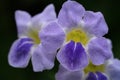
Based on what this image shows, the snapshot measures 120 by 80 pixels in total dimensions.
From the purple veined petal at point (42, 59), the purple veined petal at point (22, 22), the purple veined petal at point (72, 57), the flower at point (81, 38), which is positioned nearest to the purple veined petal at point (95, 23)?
the flower at point (81, 38)

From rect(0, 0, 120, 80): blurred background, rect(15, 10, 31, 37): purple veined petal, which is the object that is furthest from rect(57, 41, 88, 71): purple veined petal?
rect(0, 0, 120, 80): blurred background

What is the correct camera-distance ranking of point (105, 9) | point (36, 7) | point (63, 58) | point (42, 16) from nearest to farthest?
point (63, 58)
point (42, 16)
point (105, 9)
point (36, 7)

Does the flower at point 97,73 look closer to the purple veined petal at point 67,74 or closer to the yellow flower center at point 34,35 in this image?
the purple veined petal at point 67,74

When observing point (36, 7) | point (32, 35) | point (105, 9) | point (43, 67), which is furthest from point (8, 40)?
point (43, 67)

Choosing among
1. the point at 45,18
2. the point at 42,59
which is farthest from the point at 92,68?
the point at 45,18

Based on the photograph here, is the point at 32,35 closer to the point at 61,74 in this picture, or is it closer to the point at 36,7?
the point at 61,74

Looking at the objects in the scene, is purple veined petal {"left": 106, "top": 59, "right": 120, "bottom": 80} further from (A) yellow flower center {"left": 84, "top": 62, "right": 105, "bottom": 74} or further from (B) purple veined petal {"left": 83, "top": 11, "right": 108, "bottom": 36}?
(B) purple veined petal {"left": 83, "top": 11, "right": 108, "bottom": 36}

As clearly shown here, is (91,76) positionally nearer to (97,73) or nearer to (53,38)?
(97,73)
